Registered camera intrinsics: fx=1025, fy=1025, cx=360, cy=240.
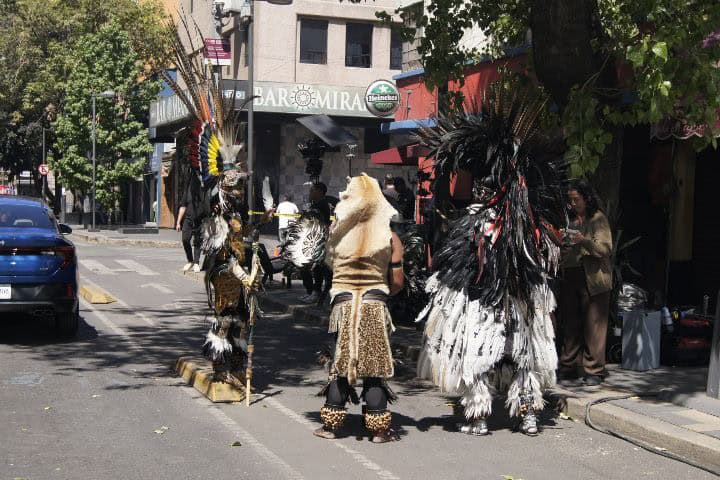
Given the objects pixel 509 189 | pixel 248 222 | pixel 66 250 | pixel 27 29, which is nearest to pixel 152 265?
pixel 66 250

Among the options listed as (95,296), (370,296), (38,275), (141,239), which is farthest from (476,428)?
(141,239)

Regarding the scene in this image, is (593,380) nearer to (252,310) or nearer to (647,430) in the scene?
(647,430)

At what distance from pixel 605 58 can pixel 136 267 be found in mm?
15924

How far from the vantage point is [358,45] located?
41.1m

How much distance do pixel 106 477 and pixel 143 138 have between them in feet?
136

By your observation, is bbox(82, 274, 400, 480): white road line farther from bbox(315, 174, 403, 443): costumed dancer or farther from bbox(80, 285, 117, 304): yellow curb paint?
bbox(80, 285, 117, 304): yellow curb paint

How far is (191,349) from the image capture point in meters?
12.2

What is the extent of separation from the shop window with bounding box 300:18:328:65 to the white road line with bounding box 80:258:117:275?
16193 mm

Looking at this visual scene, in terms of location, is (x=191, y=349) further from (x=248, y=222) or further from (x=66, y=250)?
(x=248, y=222)

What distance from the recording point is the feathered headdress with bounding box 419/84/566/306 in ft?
26.1

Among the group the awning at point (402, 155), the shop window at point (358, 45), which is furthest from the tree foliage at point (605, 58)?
the shop window at point (358, 45)

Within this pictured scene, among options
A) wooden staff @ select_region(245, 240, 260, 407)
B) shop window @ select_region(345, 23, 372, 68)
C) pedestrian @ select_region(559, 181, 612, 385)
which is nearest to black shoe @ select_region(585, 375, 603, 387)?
pedestrian @ select_region(559, 181, 612, 385)

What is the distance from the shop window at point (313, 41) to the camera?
1575 inches

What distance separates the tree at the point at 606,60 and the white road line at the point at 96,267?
38.0ft
